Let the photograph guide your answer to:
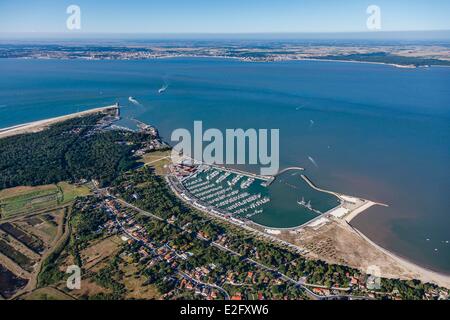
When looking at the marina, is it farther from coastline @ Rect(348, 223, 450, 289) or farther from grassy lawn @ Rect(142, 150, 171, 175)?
coastline @ Rect(348, 223, 450, 289)

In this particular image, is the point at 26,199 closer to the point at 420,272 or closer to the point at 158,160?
the point at 158,160

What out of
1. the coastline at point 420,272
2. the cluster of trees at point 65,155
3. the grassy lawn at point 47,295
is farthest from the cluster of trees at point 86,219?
the coastline at point 420,272

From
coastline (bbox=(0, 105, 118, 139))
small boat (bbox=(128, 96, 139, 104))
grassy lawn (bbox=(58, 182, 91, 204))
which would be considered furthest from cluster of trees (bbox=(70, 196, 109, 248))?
small boat (bbox=(128, 96, 139, 104))

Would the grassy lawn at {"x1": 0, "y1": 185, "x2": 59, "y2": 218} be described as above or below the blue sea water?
below

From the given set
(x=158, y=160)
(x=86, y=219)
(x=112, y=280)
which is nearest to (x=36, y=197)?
(x=86, y=219)

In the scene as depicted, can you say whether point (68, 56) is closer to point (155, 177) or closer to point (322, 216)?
point (155, 177)

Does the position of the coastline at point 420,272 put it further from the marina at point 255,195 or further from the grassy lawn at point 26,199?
the grassy lawn at point 26,199

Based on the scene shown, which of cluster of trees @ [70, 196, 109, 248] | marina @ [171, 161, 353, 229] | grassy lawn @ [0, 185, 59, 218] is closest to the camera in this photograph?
cluster of trees @ [70, 196, 109, 248]
